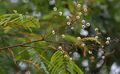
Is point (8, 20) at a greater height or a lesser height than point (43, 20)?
lesser

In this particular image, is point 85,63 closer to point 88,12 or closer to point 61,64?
point 88,12

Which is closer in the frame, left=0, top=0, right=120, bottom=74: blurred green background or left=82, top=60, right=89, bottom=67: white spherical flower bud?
left=0, top=0, right=120, bottom=74: blurred green background

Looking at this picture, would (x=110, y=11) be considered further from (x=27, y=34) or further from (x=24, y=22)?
(x=24, y=22)

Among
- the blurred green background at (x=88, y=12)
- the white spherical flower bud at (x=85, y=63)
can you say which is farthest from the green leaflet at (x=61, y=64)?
the white spherical flower bud at (x=85, y=63)

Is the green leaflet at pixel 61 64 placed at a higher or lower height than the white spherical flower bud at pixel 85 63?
lower

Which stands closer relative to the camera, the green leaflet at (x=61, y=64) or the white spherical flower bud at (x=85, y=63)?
the green leaflet at (x=61, y=64)

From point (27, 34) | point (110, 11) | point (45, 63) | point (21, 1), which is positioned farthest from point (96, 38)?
point (110, 11)

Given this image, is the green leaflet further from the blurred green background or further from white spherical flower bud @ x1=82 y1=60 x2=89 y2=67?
white spherical flower bud @ x1=82 y1=60 x2=89 y2=67

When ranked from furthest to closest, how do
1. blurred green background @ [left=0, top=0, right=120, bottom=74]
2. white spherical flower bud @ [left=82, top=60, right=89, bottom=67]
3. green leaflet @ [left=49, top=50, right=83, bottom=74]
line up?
white spherical flower bud @ [left=82, top=60, right=89, bottom=67]
blurred green background @ [left=0, top=0, right=120, bottom=74]
green leaflet @ [left=49, top=50, right=83, bottom=74]

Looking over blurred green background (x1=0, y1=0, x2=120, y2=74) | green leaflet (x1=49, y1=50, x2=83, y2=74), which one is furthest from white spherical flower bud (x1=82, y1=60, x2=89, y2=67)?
green leaflet (x1=49, y1=50, x2=83, y2=74)

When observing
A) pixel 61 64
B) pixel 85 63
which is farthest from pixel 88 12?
pixel 61 64

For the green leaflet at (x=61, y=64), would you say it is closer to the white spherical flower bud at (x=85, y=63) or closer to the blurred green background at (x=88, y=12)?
the blurred green background at (x=88, y=12)
